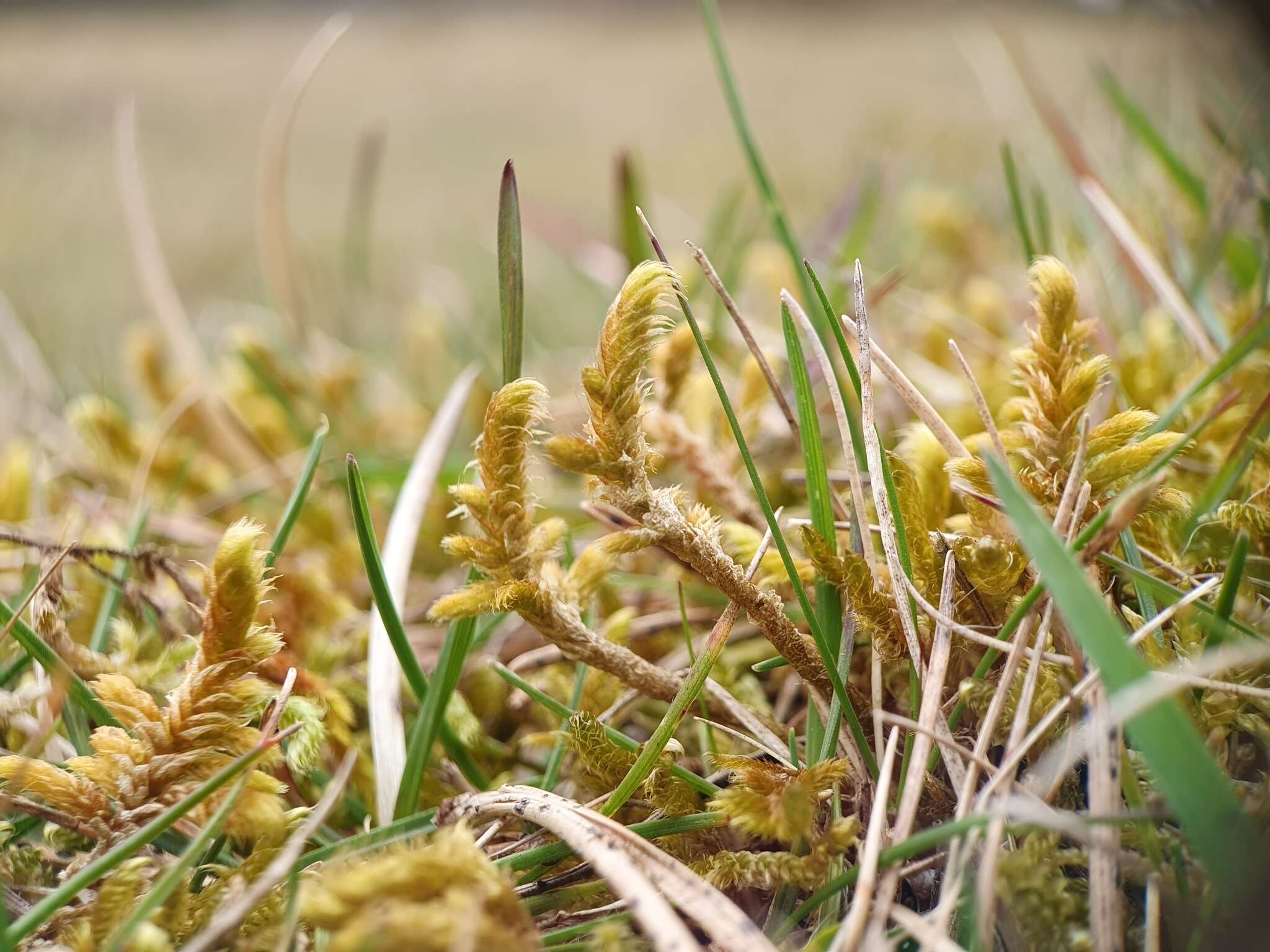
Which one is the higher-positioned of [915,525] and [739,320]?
[739,320]

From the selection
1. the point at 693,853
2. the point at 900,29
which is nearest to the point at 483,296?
the point at 693,853

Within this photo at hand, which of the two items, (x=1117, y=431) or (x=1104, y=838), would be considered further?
(x=1117, y=431)

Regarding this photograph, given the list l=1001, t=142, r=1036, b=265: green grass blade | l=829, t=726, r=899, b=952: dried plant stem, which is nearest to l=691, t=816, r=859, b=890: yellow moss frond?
l=829, t=726, r=899, b=952: dried plant stem

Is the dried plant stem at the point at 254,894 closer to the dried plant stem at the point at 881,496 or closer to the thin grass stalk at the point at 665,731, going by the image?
the thin grass stalk at the point at 665,731

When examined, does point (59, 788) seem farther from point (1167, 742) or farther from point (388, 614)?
point (1167, 742)

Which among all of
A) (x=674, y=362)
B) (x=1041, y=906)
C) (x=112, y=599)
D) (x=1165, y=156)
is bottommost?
(x=1041, y=906)

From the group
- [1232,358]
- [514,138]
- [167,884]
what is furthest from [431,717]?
[514,138]

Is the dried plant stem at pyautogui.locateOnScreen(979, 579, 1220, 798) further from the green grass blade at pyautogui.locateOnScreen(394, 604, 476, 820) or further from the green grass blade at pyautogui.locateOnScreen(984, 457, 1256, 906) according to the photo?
the green grass blade at pyautogui.locateOnScreen(394, 604, 476, 820)
